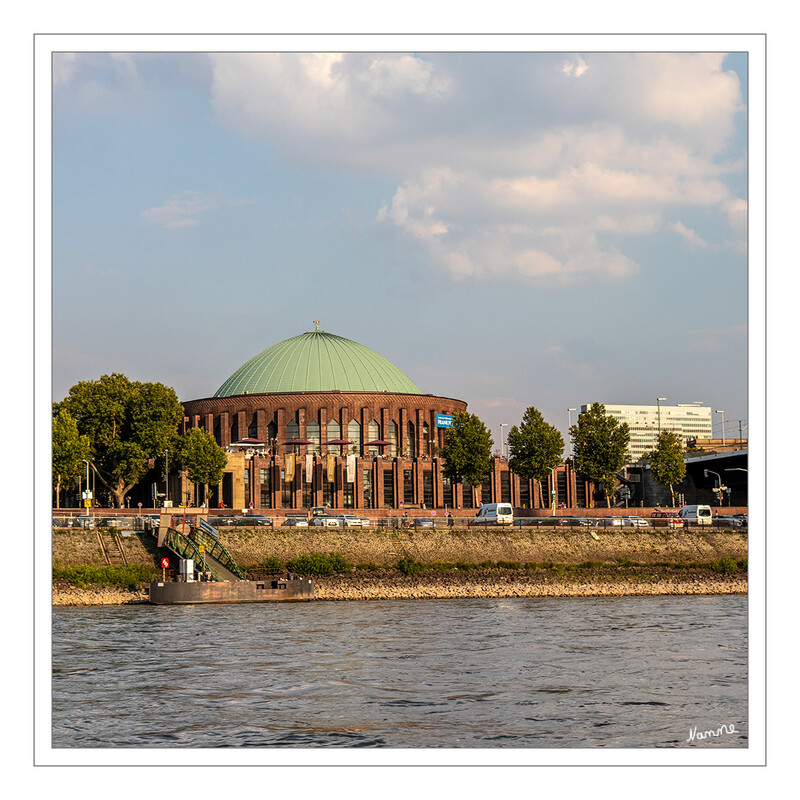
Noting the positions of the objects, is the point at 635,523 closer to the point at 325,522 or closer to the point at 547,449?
the point at 547,449

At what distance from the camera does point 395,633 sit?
152ft

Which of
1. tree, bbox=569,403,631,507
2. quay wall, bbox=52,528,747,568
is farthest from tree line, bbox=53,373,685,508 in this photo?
quay wall, bbox=52,528,747,568

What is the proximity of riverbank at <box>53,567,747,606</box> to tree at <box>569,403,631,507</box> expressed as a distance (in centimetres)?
2368

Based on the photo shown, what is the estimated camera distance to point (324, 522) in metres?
82.2

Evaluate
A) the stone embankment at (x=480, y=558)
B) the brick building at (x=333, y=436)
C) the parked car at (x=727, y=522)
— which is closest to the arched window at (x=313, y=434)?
the brick building at (x=333, y=436)

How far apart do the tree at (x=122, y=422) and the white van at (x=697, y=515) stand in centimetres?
4888

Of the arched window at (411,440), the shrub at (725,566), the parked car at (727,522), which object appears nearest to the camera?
the shrub at (725,566)

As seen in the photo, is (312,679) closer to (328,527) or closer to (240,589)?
(240,589)

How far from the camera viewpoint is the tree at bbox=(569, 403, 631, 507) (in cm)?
10125

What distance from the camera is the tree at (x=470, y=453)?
10550 centimetres

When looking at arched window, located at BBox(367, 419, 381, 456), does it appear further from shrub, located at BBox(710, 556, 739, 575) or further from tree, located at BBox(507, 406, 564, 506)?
shrub, located at BBox(710, 556, 739, 575)

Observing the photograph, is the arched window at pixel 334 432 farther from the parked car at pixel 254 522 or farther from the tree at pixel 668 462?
the parked car at pixel 254 522

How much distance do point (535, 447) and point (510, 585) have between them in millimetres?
30578
